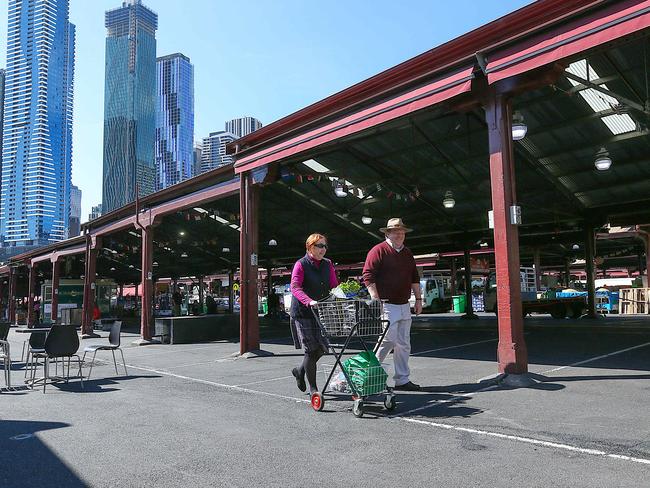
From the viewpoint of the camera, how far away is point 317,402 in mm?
5629

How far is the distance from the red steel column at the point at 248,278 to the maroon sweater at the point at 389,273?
6386 millimetres

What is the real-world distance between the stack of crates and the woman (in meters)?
24.7

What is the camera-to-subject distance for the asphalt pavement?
361cm

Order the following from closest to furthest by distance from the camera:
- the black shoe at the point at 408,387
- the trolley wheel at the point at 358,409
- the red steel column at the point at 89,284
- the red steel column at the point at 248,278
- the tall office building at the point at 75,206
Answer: the trolley wheel at the point at 358,409 < the black shoe at the point at 408,387 < the red steel column at the point at 248,278 < the red steel column at the point at 89,284 < the tall office building at the point at 75,206

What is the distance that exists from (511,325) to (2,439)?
6.21 meters

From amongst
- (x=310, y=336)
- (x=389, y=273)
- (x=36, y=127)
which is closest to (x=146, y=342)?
(x=310, y=336)

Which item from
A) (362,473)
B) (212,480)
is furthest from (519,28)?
(212,480)

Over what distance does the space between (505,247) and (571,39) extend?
112 inches

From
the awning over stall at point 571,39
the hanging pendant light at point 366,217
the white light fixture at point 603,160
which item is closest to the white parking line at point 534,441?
the awning over stall at point 571,39

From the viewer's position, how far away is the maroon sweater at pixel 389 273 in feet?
20.3

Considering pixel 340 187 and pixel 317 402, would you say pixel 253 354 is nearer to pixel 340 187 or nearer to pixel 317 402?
pixel 340 187

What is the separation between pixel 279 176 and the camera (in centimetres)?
1258

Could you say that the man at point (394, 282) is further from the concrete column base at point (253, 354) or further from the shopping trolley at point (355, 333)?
the concrete column base at point (253, 354)

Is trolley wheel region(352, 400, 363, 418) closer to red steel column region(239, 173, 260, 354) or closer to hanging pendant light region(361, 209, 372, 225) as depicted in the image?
red steel column region(239, 173, 260, 354)
